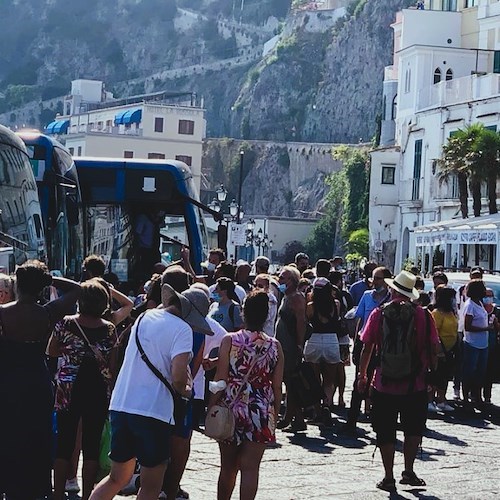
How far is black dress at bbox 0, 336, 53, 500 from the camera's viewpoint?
8.09 m

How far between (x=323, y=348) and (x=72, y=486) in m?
5.54

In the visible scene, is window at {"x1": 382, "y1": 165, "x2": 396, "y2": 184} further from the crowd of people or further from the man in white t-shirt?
the man in white t-shirt

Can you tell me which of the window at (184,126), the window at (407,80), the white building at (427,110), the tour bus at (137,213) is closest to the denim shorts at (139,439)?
the tour bus at (137,213)

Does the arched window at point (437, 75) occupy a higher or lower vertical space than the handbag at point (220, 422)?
higher

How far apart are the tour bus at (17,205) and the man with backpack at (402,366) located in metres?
3.75

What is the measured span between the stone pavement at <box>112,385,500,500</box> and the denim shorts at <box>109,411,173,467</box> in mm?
2072

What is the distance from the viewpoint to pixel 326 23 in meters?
152

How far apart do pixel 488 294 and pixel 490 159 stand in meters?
29.1

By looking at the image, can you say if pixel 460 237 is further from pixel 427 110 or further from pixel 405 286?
pixel 405 286

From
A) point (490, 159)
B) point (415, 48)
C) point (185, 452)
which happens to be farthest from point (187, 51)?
point (185, 452)

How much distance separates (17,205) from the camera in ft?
45.4

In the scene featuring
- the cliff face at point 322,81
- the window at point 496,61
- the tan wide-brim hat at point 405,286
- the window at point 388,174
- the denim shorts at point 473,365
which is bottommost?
the denim shorts at point 473,365

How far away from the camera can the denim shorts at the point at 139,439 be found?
8195 millimetres

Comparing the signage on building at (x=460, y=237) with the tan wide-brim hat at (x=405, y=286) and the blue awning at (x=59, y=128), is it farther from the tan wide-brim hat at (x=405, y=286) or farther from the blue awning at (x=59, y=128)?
the blue awning at (x=59, y=128)
